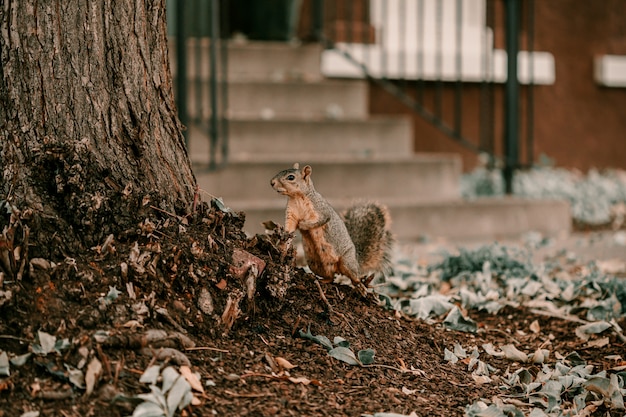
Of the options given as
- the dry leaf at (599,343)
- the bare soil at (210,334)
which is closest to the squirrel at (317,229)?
the bare soil at (210,334)

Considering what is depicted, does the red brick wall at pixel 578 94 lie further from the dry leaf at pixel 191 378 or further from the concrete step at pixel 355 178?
the dry leaf at pixel 191 378

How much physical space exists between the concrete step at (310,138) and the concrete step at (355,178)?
288mm

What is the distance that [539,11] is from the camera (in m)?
8.15

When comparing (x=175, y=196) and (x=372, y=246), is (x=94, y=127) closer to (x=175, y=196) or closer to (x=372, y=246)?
(x=175, y=196)

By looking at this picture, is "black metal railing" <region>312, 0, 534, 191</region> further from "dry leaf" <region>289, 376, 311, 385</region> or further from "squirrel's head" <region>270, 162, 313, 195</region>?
"dry leaf" <region>289, 376, 311, 385</region>

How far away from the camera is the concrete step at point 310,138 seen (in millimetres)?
5906

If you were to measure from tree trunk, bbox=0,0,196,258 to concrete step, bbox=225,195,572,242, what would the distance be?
94.9 inches

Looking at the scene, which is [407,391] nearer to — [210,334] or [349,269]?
[210,334]

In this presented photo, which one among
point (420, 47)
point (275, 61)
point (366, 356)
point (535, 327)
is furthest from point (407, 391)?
point (275, 61)

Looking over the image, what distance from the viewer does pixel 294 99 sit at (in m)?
6.49

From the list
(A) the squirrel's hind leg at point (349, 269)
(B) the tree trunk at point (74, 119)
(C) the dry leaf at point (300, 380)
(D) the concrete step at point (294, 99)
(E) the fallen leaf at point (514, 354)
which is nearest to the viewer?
(C) the dry leaf at point (300, 380)

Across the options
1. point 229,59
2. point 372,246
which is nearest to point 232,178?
point 229,59

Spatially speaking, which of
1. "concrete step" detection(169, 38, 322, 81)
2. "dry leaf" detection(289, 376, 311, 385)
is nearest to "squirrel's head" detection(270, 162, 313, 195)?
"dry leaf" detection(289, 376, 311, 385)

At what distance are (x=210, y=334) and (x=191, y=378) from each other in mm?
235
